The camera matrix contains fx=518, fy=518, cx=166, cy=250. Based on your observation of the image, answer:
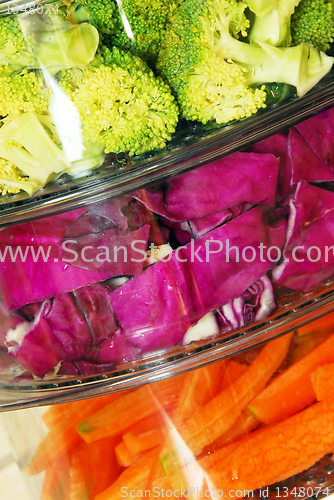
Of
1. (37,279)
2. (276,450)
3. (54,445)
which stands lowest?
(276,450)

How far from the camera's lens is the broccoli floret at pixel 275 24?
0.54 metres

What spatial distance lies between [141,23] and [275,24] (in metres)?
0.14

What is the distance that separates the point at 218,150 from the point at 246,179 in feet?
0.16

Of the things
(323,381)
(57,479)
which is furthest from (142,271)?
(57,479)

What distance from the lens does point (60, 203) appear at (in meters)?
0.60

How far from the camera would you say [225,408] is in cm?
77

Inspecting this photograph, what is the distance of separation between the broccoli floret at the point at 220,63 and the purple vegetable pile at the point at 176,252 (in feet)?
0.21

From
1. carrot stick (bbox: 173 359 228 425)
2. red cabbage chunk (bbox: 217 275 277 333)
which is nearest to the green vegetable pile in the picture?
red cabbage chunk (bbox: 217 275 277 333)

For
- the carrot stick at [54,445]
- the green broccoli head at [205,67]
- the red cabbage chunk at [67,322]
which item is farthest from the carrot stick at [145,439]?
the green broccoli head at [205,67]

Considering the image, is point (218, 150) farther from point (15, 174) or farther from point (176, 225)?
point (15, 174)

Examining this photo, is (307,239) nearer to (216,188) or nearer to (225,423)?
(216,188)

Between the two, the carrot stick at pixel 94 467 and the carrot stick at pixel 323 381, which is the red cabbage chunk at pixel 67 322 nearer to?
the carrot stick at pixel 94 467

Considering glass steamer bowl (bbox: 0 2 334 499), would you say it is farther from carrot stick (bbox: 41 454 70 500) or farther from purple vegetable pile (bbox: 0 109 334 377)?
carrot stick (bbox: 41 454 70 500)

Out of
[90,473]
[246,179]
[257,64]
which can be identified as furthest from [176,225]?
[90,473]
